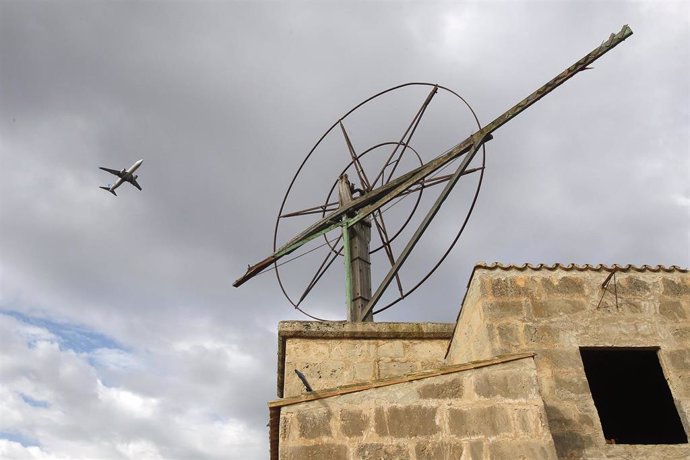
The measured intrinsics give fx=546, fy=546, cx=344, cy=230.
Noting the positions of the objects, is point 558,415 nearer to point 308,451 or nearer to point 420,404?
point 420,404

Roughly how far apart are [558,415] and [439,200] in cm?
401

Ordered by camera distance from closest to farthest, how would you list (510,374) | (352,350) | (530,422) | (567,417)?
1. (530,422)
2. (510,374)
3. (567,417)
4. (352,350)

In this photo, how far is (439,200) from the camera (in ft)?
28.6

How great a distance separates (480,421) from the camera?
4742 millimetres

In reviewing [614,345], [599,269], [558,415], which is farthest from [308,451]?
[599,269]

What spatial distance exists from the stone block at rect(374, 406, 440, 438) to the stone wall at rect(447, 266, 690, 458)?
1.37m

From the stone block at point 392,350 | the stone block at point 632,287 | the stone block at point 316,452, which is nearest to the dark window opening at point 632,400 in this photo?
the stone block at point 632,287

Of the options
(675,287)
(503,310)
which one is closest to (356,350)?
(503,310)

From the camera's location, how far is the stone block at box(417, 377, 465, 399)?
16.0ft

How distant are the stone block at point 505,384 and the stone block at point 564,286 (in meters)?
1.66

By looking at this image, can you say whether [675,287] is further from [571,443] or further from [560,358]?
[571,443]

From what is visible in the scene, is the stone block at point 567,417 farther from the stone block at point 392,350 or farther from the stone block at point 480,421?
the stone block at point 392,350

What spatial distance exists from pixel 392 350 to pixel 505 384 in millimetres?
2798

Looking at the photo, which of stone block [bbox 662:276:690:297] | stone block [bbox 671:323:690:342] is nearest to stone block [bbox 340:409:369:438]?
stone block [bbox 671:323:690:342]
